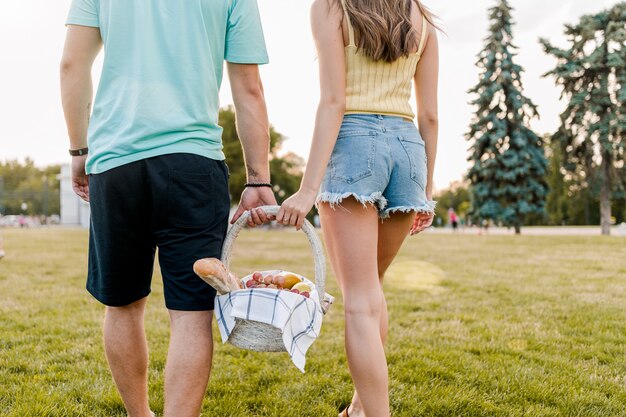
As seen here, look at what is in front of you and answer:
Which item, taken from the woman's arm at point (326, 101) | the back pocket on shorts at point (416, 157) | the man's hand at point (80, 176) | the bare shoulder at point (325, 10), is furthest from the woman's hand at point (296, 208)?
the man's hand at point (80, 176)

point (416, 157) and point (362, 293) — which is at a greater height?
point (416, 157)

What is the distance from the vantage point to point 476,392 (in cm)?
320

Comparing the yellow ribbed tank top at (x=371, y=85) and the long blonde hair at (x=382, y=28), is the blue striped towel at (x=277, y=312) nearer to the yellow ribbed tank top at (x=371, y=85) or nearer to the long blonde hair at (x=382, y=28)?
the yellow ribbed tank top at (x=371, y=85)

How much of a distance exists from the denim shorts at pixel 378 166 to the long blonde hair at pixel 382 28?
10.5 inches

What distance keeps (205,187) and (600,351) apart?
11.8 ft

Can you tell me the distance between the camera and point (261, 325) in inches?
79.4

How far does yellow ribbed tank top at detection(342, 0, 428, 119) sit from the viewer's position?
2.29 meters

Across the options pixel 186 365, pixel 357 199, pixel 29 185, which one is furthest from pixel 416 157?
pixel 29 185

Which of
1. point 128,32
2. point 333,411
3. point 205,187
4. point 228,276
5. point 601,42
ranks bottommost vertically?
point 333,411

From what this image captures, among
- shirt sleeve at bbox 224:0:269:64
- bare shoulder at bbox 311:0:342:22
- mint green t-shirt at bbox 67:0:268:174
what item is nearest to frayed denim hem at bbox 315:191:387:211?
mint green t-shirt at bbox 67:0:268:174

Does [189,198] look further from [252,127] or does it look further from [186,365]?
[186,365]

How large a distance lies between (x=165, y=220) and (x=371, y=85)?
101cm

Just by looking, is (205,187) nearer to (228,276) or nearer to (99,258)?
(228,276)

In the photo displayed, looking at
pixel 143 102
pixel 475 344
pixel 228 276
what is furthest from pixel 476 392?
pixel 143 102
